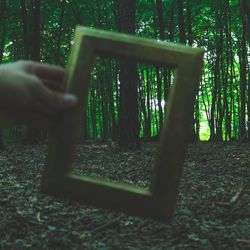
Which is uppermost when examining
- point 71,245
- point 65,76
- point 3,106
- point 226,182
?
point 65,76

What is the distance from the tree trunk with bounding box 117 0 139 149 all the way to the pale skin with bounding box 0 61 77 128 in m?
8.82

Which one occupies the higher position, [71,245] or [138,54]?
[138,54]

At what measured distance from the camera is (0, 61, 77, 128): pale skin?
1.71 meters

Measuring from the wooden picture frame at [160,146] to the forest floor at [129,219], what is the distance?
238cm

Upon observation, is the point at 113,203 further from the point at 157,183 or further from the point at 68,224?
the point at 68,224

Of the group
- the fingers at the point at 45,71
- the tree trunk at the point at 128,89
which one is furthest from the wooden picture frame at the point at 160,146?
the tree trunk at the point at 128,89

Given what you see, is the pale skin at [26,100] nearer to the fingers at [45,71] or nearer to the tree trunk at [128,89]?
the fingers at [45,71]

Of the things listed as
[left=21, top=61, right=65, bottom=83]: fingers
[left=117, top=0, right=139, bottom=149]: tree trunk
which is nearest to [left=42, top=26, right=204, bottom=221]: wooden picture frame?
[left=21, top=61, right=65, bottom=83]: fingers

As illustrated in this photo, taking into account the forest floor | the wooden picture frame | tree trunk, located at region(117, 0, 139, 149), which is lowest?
the forest floor

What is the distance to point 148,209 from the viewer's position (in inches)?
80.0

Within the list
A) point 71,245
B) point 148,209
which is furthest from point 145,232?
point 148,209

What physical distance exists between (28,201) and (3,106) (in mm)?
4360

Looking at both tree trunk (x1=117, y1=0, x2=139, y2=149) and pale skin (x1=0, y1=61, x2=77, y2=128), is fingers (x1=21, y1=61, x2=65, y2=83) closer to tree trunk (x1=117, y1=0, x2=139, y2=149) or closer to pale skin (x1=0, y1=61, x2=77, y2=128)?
pale skin (x1=0, y1=61, x2=77, y2=128)

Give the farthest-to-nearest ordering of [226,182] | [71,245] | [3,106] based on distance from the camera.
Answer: [226,182]
[71,245]
[3,106]
